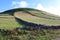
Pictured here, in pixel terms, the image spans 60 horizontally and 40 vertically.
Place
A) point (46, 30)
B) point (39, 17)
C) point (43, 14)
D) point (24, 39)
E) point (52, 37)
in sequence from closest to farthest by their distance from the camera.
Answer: point (24, 39) < point (52, 37) < point (46, 30) < point (39, 17) < point (43, 14)

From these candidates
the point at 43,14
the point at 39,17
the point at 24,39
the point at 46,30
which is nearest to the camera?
the point at 24,39

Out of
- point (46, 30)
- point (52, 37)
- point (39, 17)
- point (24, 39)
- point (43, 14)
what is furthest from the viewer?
point (43, 14)

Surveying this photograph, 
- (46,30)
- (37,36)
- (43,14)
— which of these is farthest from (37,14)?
(37,36)

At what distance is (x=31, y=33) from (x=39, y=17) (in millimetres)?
11603

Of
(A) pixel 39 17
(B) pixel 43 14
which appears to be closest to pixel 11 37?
(A) pixel 39 17

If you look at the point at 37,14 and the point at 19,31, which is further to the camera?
the point at 37,14

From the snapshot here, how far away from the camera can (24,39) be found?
56.3 ft

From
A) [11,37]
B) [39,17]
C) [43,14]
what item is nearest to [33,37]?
[11,37]

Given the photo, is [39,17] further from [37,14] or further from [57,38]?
[57,38]

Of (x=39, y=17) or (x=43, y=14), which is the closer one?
(x=39, y=17)

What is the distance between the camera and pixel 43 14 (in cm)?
3250

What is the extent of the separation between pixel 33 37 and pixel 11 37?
1.63 meters

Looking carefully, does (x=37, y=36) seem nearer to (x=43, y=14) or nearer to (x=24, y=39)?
(x=24, y=39)

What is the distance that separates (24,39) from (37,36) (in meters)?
1.55
